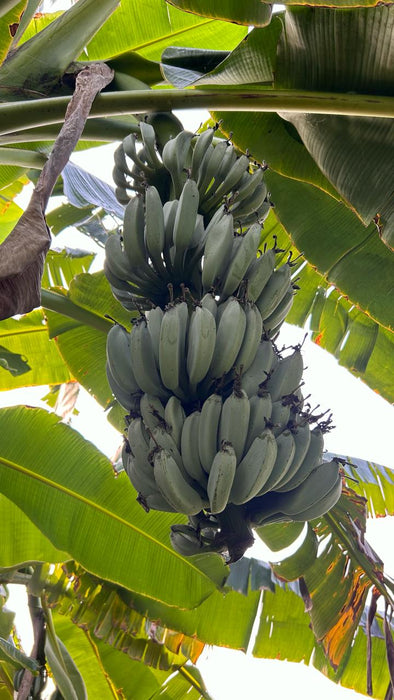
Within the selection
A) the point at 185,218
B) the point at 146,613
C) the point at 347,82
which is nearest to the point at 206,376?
the point at 185,218

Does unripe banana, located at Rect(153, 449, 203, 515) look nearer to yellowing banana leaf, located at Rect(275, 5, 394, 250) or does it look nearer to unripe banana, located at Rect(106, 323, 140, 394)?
unripe banana, located at Rect(106, 323, 140, 394)

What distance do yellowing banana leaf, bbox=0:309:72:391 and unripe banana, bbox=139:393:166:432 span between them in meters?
1.45

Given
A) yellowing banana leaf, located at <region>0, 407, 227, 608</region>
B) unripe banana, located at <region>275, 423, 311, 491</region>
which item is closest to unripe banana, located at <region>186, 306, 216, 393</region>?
unripe banana, located at <region>275, 423, 311, 491</region>

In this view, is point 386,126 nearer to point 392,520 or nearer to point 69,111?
point 69,111

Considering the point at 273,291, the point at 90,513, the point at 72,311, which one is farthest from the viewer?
the point at 72,311

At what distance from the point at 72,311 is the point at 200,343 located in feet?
3.65

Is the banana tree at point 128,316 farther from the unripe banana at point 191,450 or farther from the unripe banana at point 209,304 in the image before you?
the unripe banana at point 191,450

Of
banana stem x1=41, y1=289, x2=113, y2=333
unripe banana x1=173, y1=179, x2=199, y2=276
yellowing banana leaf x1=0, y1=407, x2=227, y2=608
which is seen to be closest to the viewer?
unripe banana x1=173, y1=179, x2=199, y2=276

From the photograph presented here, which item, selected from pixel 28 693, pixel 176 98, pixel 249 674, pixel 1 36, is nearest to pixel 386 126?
pixel 176 98

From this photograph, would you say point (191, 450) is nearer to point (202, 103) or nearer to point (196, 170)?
point (196, 170)

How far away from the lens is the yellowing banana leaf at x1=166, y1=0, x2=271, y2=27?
1445 mm

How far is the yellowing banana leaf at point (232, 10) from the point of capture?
4.74ft

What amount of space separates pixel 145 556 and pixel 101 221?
149 cm

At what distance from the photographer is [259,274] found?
1378 mm
